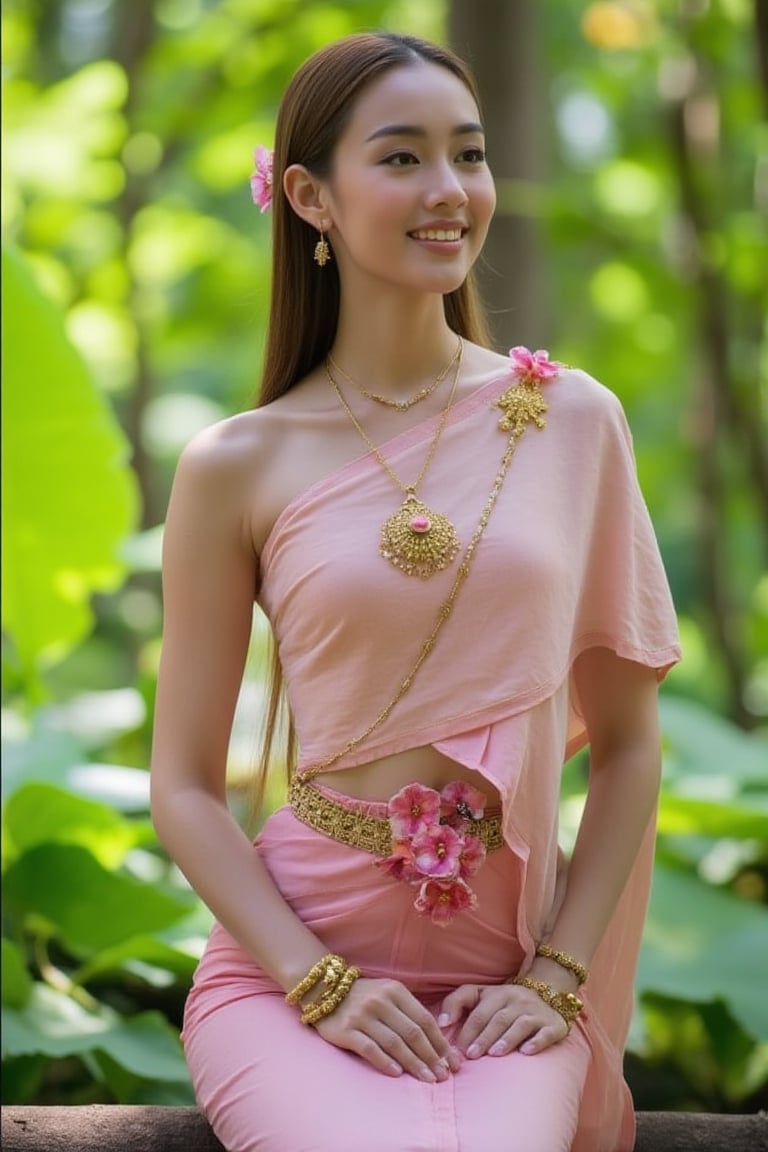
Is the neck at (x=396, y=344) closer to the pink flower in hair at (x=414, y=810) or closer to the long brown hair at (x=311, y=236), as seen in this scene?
the long brown hair at (x=311, y=236)

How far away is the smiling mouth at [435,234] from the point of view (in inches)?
67.2

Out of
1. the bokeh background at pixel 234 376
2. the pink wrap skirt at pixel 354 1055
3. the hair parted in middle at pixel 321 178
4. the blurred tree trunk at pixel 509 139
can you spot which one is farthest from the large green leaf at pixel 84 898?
the blurred tree trunk at pixel 509 139

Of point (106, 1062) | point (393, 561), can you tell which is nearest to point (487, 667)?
point (393, 561)

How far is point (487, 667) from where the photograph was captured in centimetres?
167

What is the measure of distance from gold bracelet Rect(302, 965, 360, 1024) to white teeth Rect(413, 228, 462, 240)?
0.76m

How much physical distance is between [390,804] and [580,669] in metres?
0.31

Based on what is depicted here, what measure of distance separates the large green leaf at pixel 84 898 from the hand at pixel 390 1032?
0.85m

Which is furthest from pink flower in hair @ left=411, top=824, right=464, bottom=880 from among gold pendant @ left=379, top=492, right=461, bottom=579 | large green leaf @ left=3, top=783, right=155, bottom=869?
large green leaf @ left=3, top=783, right=155, bottom=869

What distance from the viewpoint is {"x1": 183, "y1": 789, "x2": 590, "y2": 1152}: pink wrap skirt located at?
1510 millimetres

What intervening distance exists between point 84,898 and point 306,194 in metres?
1.21

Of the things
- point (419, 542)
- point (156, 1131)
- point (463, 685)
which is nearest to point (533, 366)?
point (419, 542)

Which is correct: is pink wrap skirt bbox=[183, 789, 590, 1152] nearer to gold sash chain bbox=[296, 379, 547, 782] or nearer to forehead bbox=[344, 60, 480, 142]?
gold sash chain bbox=[296, 379, 547, 782]

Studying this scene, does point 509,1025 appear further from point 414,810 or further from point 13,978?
point 13,978

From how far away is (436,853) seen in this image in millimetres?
1640
